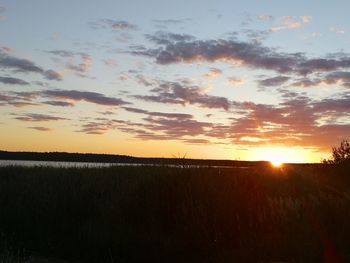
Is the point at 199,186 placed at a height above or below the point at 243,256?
above

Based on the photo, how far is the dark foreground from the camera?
39.9 ft

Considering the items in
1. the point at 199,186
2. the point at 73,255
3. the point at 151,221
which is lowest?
the point at 73,255

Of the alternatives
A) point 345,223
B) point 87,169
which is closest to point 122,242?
point 345,223

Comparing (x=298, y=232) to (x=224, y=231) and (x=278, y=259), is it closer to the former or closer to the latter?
(x=278, y=259)

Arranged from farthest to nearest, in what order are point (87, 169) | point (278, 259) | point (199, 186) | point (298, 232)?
point (87, 169)
point (199, 186)
point (298, 232)
point (278, 259)

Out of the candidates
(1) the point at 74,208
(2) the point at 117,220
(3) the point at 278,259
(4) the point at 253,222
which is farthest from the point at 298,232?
(1) the point at 74,208

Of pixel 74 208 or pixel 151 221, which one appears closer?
pixel 151 221

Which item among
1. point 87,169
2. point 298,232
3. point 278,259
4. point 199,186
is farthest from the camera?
point 87,169

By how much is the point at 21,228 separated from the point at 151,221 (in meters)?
4.39

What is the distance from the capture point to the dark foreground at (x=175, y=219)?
12.2m

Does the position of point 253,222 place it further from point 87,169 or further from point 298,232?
point 87,169

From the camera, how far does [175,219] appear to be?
15266 mm

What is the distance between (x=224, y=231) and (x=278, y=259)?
10.7 feet

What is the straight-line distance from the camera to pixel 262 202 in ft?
52.6
